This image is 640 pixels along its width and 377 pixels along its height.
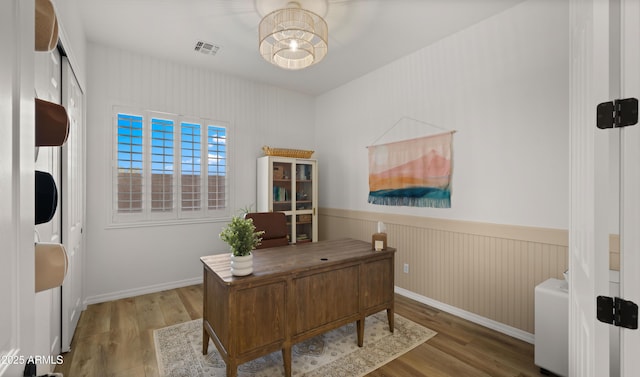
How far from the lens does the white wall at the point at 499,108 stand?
7.59ft

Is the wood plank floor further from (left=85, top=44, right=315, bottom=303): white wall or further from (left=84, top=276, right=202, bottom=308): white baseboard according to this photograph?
(left=85, top=44, right=315, bottom=303): white wall

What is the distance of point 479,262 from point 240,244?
2.38 metres

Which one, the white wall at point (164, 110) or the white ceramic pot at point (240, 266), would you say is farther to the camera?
the white wall at point (164, 110)

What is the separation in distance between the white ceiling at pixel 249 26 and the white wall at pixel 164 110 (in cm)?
26

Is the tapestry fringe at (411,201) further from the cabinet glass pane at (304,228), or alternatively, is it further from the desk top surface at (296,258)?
the cabinet glass pane at (304,228)

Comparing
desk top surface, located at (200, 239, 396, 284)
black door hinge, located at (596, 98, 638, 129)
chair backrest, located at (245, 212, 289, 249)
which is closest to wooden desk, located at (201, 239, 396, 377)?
desk top surface, located at (200, 239, 396, 284)

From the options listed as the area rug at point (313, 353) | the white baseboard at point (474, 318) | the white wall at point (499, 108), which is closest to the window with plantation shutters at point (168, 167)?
the area rug at point (313, 353)

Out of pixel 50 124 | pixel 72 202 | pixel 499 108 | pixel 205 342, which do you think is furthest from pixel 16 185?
pixel 499 108

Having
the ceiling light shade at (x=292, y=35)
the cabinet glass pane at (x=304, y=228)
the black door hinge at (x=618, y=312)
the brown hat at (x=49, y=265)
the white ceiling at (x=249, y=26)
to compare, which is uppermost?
the white ceiling at (x=249, y=26)

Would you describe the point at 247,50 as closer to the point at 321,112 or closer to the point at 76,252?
the point at 321,112

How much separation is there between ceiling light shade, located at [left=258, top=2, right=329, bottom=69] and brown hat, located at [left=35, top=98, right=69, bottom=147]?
5.92 ft

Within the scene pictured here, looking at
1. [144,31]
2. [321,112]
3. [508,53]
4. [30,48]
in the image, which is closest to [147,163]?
[144,31]

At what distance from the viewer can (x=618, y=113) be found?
2.99ft

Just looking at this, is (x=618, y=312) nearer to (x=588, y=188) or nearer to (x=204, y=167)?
(x=588, y=188)
